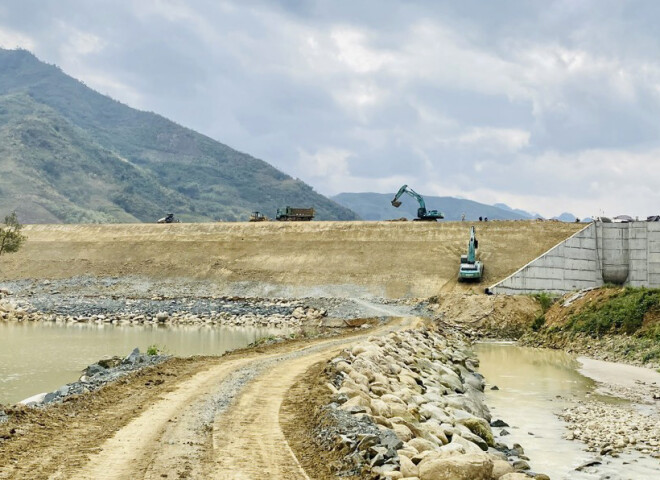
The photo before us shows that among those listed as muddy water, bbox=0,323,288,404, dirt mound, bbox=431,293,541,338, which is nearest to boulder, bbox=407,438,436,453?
muddy water, bbox=0,323,288,404

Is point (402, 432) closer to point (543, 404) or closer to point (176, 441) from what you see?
point (176, 441)

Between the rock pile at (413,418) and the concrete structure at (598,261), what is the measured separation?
1168 inches

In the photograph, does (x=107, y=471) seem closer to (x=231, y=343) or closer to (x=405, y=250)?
(x=231, y=343)

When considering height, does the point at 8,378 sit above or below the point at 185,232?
below

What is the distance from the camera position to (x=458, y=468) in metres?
9.77

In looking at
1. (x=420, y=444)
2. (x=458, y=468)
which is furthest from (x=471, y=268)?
(x=458, y=468)

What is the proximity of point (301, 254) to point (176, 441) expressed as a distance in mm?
55239

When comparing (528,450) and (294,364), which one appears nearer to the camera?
(528,450)

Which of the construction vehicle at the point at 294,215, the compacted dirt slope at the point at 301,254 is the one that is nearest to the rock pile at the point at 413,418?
the compacted dirt slope at the point at 301,254

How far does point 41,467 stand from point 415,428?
22.3ft

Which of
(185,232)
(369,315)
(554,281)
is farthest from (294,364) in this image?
(185,232)

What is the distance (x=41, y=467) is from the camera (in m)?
10.3

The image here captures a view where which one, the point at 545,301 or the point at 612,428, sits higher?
the point at 545,301

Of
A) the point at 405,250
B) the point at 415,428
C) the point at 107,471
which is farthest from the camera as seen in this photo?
the point at 405,250
